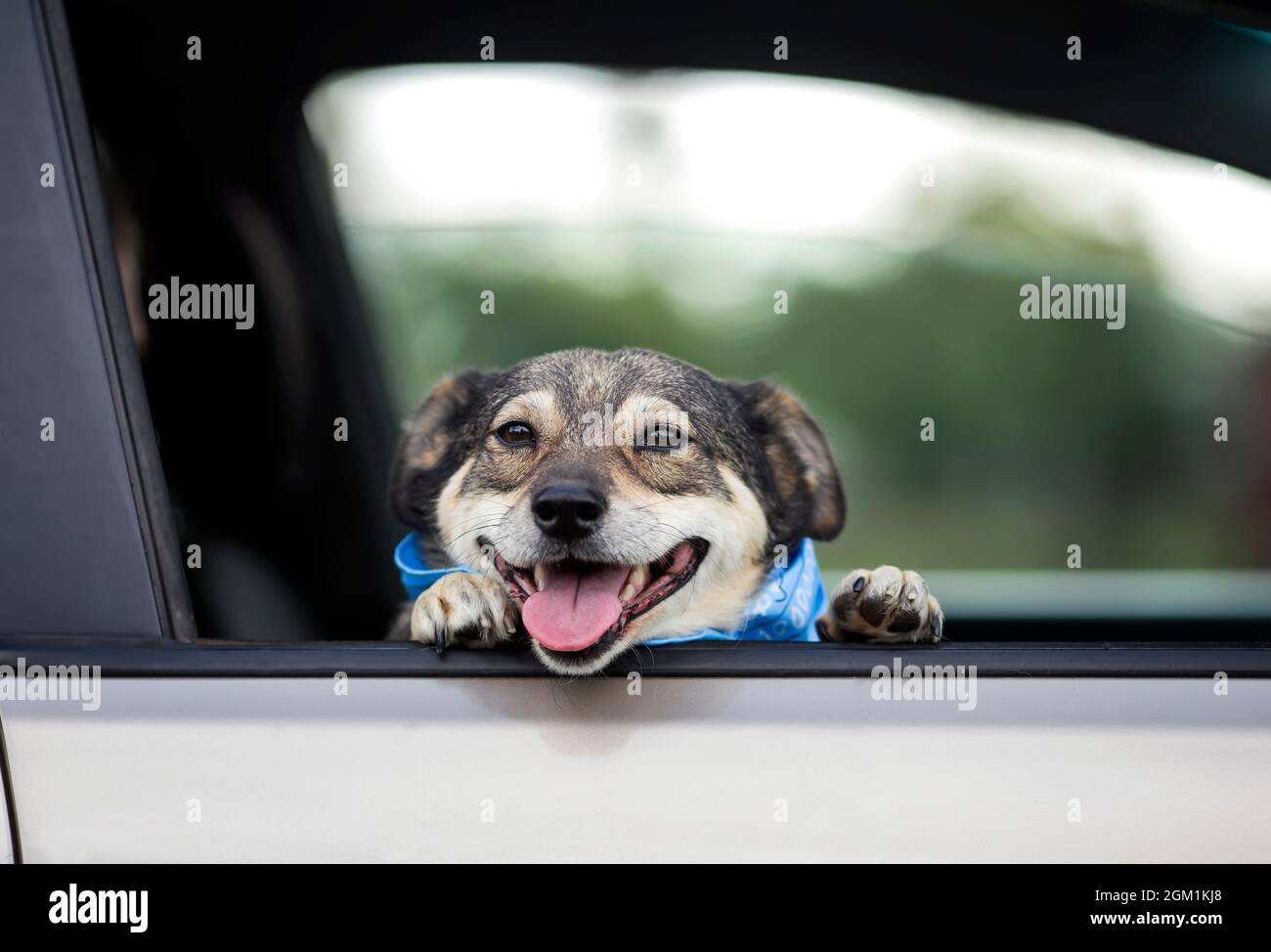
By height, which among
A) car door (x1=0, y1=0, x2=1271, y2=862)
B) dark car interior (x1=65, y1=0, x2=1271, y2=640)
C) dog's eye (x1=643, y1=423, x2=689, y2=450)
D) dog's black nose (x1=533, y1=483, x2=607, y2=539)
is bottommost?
car door (x1=0, y1=0, x2=1271, y2=862)

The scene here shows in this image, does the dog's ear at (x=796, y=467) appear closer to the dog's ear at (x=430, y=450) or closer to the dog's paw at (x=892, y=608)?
the dog's paw at (x=892, y=608)

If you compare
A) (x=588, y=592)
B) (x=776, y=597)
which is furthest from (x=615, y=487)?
(x=776, y=597)

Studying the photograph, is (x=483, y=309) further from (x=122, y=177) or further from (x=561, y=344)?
(x=122, y=177)

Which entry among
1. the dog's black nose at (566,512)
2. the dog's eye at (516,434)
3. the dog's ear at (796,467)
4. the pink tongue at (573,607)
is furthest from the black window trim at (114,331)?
the dog's ear at (796,467)

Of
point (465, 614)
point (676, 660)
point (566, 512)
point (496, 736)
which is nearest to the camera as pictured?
point (496, 736)

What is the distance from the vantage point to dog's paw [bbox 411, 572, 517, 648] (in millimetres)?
1871

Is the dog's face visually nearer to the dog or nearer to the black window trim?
the dog

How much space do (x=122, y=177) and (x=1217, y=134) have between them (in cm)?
245

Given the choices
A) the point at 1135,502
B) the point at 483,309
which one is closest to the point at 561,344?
the point at 483,309

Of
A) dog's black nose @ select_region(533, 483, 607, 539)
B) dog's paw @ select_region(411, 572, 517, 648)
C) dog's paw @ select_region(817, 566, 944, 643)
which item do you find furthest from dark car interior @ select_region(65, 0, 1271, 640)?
dog's paw @ select_region(817, 566, 944, 643)

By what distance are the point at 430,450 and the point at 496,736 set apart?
1.49m

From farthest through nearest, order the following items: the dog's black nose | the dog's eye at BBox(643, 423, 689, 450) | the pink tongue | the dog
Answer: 1. the dog's eye at BBox(643, 423, 689, 450)
2. the dog's black nose
3. the dog
4. the pink tongue

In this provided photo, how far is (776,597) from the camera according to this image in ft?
7.89

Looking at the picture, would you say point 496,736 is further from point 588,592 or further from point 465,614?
point 588,592
